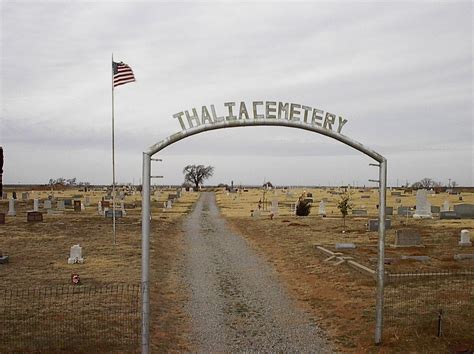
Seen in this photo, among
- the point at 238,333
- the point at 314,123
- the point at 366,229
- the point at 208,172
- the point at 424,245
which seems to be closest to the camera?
the point at 314,123

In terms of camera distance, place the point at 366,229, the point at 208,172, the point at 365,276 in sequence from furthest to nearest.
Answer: the point at 208,172 < the point at 366,229 < the point at 365,276

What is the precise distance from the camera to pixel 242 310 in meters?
11.4

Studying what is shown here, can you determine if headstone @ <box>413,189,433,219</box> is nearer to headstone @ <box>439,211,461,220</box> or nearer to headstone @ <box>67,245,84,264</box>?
headstone @ <box>439,211,461,220</box>

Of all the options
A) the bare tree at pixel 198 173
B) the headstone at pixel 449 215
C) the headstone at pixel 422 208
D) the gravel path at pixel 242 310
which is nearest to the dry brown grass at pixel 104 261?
the gravel path at pixel 242 310

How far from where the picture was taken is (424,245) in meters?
20.6

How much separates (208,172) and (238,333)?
124621mm

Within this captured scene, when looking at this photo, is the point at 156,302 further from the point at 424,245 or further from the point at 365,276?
the point at 424,245

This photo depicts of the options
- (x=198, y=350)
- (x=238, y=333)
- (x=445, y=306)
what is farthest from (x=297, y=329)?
(x=445, y=306)

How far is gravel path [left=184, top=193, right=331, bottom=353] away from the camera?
30.1 feet

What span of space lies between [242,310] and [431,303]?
4.45 m

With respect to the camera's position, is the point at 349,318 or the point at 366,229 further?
the point at 366,229

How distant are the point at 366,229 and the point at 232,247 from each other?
1015 cm

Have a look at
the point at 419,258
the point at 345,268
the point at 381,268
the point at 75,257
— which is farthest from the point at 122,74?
the point at 419,258

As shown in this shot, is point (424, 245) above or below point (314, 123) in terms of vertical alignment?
below
